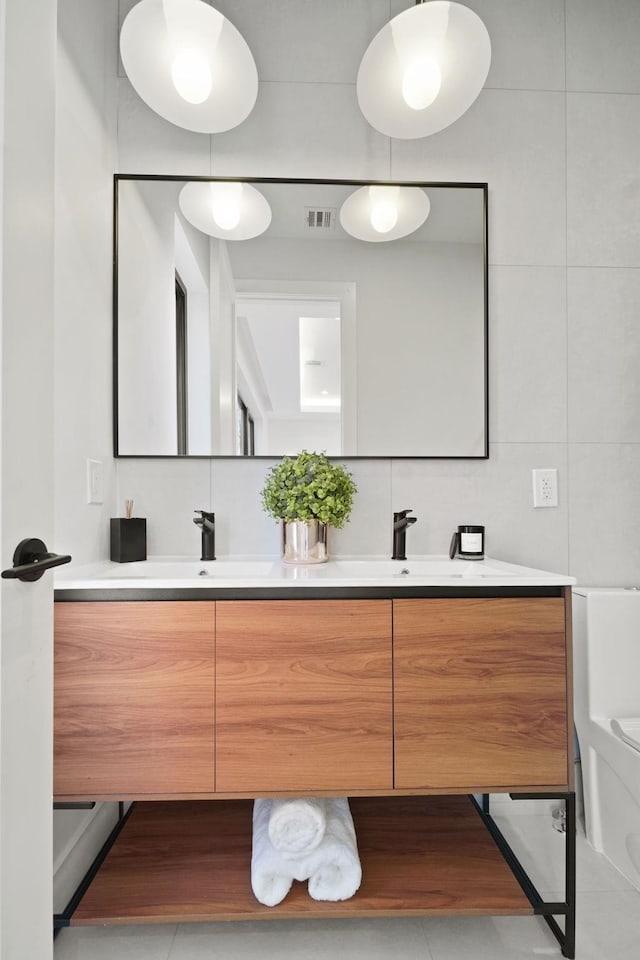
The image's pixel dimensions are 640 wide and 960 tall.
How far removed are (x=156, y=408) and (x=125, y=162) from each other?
31.9 inches

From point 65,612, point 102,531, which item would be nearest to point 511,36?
point 102,531

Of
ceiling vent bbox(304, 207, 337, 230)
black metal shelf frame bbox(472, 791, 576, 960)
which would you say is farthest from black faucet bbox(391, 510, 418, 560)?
ceiling vent bbox(304, 207, 337, 230)

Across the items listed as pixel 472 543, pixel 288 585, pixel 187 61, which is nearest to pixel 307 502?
pixel 288 585

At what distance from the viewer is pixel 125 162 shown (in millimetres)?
1706

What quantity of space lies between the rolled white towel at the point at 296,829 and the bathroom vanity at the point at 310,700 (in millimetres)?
66

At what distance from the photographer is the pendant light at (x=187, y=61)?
50.2 inches

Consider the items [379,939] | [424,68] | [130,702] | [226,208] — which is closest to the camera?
[130,702]

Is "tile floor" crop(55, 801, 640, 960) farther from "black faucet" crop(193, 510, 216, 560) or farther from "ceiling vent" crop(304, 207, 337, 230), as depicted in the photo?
"ceiling vent" crop(304, 207, 337, 230)

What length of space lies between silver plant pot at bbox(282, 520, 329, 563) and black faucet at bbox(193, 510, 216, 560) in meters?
0.23

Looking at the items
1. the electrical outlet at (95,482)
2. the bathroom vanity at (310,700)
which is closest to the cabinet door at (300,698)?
the bathroom vanity at (310,700)

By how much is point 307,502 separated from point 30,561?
3.11ft

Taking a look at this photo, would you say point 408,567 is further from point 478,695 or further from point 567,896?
point 567,896

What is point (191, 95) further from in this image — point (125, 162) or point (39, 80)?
point (39, 80)

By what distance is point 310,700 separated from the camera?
3.75 ft
